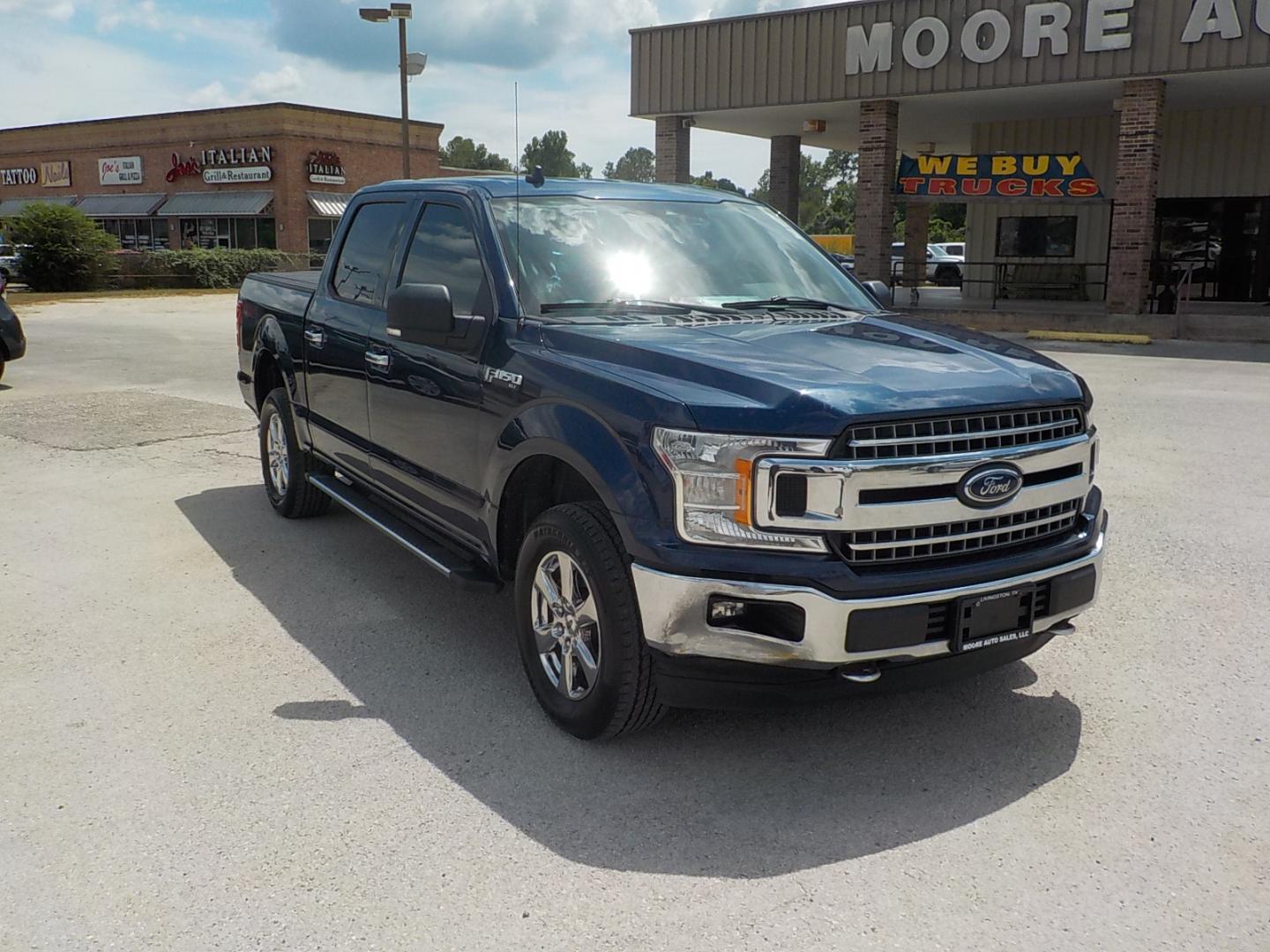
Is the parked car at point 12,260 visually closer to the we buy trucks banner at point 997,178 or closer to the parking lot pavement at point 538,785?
the we buy trucks banner at point 997,178

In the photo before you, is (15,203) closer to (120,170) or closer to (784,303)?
(120,170)

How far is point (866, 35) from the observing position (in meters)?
21.4

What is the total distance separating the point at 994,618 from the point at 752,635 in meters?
0.79

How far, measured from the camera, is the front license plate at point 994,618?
3420 millimetres

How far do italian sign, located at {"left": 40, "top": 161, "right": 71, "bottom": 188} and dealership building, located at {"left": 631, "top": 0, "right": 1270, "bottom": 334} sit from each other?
138 ft

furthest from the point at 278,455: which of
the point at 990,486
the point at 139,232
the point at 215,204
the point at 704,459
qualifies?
the point at 139,232

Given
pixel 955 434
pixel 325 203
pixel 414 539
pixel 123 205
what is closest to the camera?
pixel 955 434

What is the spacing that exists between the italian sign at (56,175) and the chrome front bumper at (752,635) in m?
61.5

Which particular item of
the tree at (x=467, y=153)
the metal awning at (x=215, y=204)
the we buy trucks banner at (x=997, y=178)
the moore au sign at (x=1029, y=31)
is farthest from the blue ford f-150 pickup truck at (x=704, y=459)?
the tree at (x=467, y=153)

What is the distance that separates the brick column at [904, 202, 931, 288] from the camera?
27.8m

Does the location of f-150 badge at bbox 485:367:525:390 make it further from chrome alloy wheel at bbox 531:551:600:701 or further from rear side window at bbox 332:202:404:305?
rear side window at bbox 332:202:404:305

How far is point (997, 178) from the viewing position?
Result: 21.5m

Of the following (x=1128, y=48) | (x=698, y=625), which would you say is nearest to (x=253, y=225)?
(x=1128, y=48)

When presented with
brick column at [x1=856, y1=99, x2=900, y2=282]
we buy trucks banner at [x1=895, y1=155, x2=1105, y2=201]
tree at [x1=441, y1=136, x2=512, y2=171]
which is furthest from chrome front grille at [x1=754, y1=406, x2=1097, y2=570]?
tree at [x1=441, y1=136, x2=512, y2=171]
